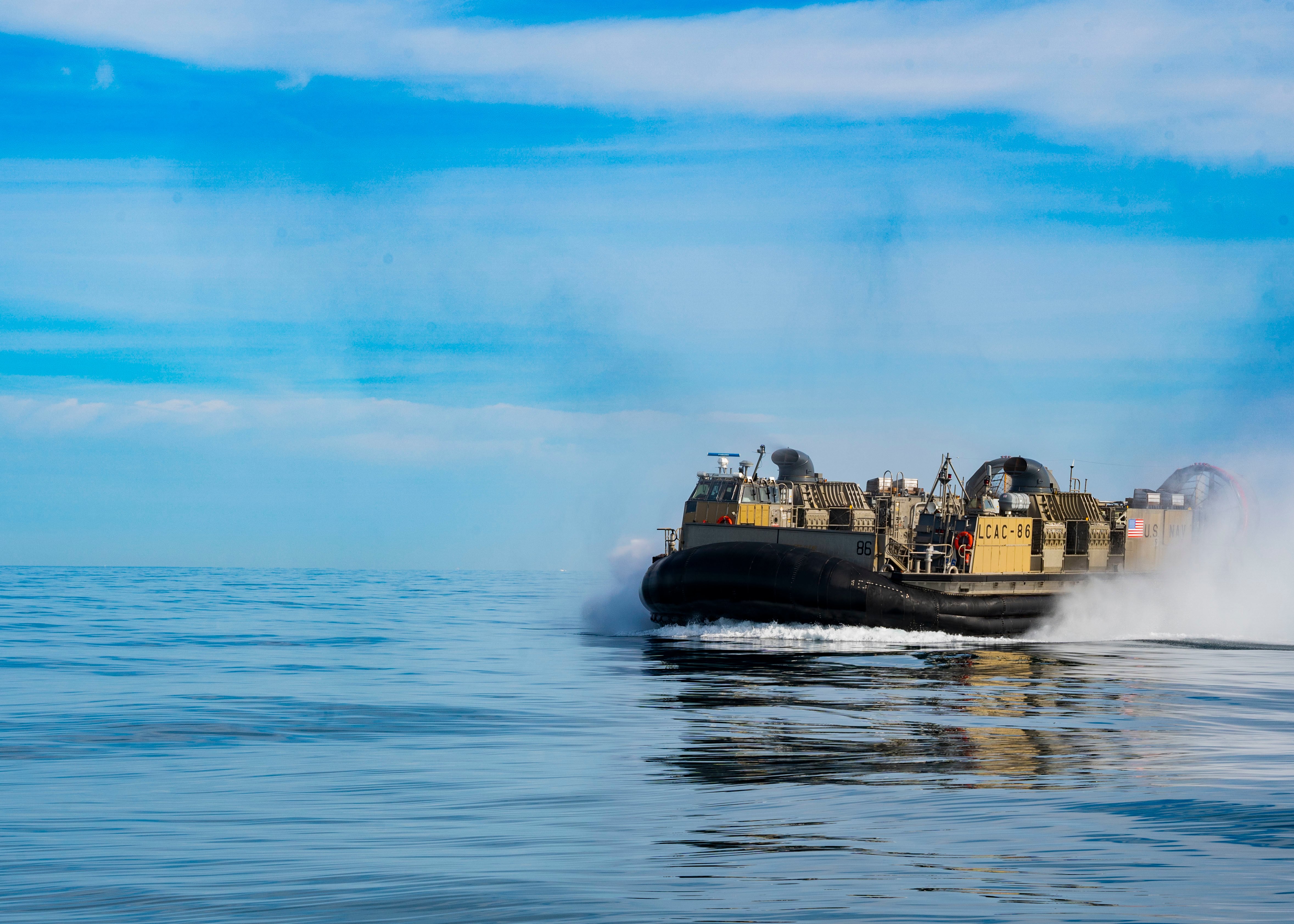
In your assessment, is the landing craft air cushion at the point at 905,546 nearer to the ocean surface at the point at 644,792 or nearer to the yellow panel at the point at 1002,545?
the yellow panel at the point at 1002,545

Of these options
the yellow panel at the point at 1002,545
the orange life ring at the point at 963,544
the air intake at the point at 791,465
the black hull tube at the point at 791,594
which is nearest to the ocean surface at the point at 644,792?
the black hull tube at the point at 791,594

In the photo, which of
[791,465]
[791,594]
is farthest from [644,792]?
[791,465]

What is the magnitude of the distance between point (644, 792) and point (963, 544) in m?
27.0

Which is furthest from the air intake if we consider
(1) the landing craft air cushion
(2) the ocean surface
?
(2) the ocean surface

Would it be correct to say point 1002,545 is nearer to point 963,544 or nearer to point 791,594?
point 963,544

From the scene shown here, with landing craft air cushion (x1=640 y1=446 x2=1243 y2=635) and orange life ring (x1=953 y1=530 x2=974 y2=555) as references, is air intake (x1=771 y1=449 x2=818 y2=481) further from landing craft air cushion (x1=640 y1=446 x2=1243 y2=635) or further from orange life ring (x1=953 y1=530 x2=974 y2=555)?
orange life ring (x1=953 y1=530 x2=974 y2=555)

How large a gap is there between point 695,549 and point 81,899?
27.8 metres

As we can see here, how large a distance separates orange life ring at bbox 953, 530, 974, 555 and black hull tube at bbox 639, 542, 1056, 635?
1688mm

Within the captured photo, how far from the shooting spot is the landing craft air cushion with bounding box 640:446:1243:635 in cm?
3438

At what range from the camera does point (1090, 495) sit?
45.0 m

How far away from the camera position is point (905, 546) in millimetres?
38031

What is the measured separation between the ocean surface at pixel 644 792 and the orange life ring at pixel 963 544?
922 centimetres

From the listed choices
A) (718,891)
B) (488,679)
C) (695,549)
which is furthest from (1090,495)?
(718,891)

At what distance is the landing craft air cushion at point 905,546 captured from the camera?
34.4 meters
